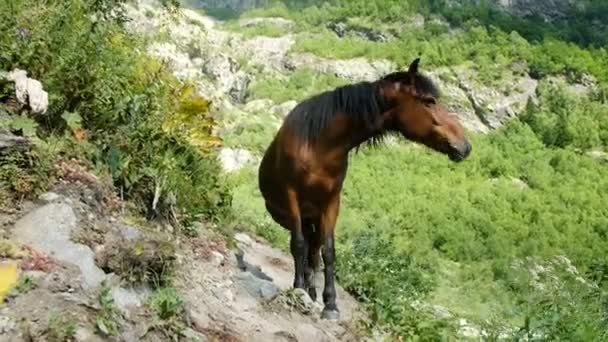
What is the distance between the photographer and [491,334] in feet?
20.2

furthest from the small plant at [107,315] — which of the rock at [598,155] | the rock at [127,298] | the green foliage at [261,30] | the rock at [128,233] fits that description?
the green foliage at [261,30]

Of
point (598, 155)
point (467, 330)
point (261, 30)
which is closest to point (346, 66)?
point (261, 30)

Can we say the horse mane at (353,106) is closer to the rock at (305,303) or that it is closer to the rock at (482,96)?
the rock at (305,303)

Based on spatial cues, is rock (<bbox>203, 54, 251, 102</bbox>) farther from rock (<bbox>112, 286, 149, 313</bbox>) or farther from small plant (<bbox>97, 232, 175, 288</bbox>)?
rock (<bbox>112, 286, 149, 313</bbox>)

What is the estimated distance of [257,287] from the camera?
20.4 ft

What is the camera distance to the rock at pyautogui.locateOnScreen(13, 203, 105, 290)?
4672 mm

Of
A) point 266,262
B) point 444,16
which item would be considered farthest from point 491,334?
point 444,16

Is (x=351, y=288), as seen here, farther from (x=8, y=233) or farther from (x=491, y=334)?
(x=8, y=233)

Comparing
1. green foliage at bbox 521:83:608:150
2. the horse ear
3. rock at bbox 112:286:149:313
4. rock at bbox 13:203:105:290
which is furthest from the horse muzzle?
green foliage at bbox 521:83:608:150

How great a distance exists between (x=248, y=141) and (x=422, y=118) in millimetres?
50482

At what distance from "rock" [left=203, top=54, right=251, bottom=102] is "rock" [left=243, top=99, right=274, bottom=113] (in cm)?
207

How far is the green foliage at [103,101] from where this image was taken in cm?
576

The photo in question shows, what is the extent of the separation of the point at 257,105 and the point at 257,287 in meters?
67.8

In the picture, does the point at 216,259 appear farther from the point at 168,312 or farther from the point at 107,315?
the point at 107,315
